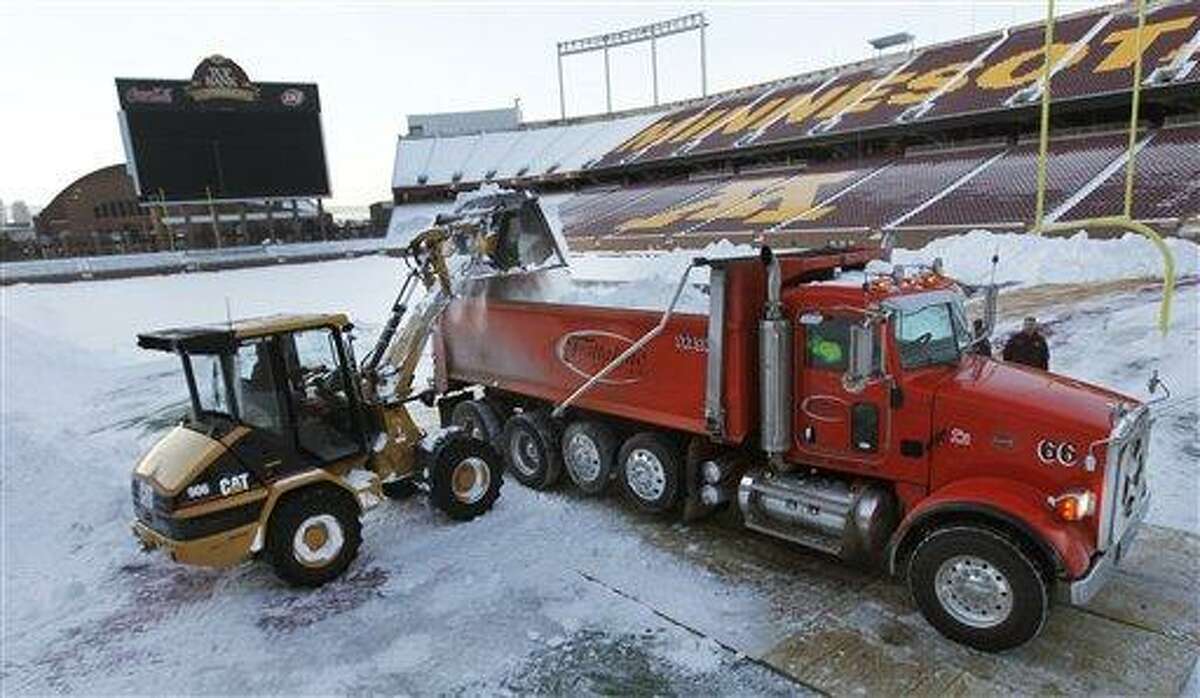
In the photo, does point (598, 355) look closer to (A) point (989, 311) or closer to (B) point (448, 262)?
(B) point (448, 262)

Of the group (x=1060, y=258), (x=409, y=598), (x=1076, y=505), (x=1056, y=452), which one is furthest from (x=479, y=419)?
(x=1060, y=258)

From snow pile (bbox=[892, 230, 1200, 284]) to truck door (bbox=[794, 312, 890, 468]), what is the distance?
437 inches

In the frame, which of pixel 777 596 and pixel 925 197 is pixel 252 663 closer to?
pixel 777 596

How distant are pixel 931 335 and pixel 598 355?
3454mm

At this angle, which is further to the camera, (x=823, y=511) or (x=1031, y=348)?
(x=1031, y=348)

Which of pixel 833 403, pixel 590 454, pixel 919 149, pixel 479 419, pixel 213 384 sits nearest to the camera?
pixel 833 403

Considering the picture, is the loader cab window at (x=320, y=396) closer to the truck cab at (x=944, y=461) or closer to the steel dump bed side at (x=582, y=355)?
the steel dump bed side at (x=582, y=355)

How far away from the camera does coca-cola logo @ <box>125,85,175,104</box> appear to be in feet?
170

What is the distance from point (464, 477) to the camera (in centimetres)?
871

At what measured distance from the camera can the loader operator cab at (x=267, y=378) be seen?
7086 millimetres

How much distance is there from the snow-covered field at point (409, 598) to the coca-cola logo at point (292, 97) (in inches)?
1967

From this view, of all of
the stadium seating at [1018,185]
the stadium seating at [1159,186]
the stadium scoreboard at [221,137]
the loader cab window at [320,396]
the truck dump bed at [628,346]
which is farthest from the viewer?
the stadium scoreboard at [221,137]

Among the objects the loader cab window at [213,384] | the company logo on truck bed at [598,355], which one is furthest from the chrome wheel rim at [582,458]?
the loader cab window at [213,384]

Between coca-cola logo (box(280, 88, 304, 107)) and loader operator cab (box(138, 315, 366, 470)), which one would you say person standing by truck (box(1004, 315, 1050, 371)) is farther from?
coca-cola logo (box(280, 88, 304, 107))
